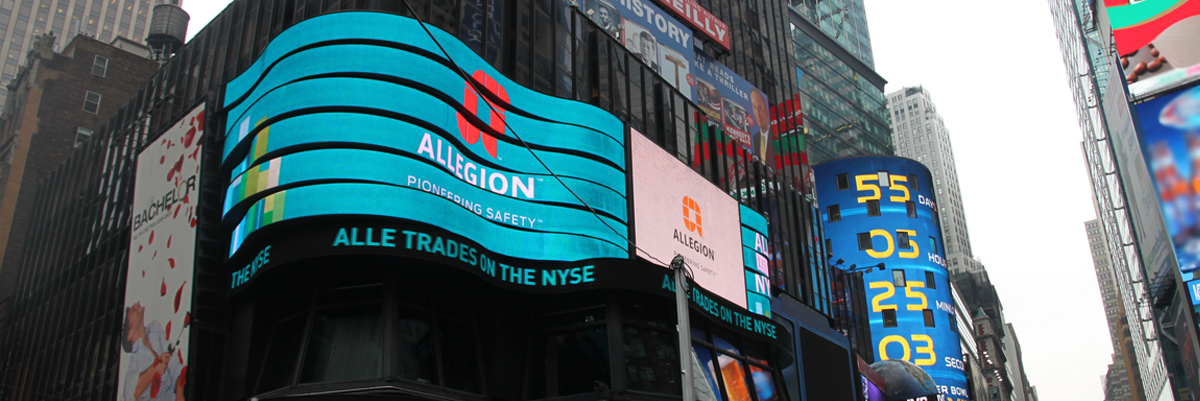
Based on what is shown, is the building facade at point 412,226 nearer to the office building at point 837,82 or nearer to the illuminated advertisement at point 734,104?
the illuminated advertisement at point 734,104

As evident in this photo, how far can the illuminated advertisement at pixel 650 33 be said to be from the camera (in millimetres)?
43938

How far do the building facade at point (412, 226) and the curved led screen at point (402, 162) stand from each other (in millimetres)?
71

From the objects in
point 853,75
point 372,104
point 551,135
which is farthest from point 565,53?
point 853,75

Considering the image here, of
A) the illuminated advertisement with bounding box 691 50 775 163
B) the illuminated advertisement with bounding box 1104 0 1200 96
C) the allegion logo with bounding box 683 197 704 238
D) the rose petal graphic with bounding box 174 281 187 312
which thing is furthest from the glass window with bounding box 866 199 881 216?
the rose petal graphic with bounding box 174 281 187 312

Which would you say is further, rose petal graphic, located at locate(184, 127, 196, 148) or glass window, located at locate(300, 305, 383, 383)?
rose petal graphic, located at locate(184, 127, 196, 148)

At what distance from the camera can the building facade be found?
76.1ft

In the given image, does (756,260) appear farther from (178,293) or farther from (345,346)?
(178,293)

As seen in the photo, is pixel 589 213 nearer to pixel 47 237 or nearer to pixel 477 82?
pixel 477 82

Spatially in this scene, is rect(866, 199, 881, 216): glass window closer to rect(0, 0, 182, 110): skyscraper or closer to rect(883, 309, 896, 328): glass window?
rect(883, 309, 896, 328): glass window

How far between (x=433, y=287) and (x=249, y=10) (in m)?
15.0

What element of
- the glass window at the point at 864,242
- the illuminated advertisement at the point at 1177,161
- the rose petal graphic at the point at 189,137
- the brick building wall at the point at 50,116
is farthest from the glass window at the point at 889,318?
the brick building wall at the point at 50,116

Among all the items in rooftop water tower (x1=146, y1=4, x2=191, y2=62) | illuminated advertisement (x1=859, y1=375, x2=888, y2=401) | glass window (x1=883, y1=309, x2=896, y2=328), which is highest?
rooftop water tower (x1=146, y1=4, x2=191, y2=62)

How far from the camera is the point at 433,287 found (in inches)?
977

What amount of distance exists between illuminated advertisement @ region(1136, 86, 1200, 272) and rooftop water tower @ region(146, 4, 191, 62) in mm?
68574
